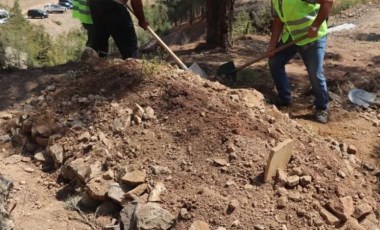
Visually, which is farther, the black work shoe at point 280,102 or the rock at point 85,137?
the black work shoe at point 280,102

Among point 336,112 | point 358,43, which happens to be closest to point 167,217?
point 336,112

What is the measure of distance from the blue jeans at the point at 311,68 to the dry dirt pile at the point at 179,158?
0.62 meters

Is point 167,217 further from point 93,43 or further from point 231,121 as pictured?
point 93,43

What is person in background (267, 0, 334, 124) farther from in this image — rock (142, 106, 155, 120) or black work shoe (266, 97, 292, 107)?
rock (142, 106, 155, 120)

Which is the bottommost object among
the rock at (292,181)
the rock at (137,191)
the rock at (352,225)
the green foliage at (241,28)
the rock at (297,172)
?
the green foliage at (241,28)

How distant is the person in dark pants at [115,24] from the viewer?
190 inches

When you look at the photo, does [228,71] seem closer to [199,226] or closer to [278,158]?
[278,158]

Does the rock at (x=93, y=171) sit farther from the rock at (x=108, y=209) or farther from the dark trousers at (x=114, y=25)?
the dark trousers at (x=114, y=25)

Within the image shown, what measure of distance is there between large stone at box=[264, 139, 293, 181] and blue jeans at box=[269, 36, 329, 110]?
133cm

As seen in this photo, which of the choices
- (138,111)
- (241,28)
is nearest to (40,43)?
(241,28)

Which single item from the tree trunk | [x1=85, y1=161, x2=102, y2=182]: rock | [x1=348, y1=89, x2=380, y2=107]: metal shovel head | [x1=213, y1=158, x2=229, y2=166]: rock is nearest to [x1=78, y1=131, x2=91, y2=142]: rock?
[x1=85, y1=161, x2=102, y2=182]: rock

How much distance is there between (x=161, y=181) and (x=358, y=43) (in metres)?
5.36

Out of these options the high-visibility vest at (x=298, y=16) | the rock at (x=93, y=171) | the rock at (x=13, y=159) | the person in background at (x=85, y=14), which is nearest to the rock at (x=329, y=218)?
the rock at (x=93, y=171)

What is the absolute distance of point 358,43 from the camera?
7.36 metres
